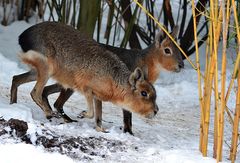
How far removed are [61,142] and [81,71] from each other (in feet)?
4.37

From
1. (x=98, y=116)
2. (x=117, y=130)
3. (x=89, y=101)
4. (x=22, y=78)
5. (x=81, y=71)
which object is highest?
(x=81, y=71)

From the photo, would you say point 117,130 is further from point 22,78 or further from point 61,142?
point 61,142

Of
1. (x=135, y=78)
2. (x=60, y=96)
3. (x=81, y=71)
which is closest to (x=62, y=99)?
(x=60, y=96)

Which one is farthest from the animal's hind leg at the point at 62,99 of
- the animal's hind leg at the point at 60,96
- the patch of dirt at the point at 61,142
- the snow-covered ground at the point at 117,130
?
the patch of dirt at the point at 61,142

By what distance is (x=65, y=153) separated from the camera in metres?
4.63

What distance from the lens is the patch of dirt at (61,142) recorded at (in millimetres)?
4652

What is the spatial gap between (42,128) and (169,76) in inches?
180

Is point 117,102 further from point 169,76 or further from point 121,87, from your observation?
point 169,76

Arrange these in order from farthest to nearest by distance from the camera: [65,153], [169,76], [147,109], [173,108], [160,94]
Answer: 1. [169,76]
2. [160,94]
3. [173,108]
4. [147,109]
5. [65,153]

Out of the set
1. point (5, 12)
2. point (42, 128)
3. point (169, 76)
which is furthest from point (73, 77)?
point (5, 12)

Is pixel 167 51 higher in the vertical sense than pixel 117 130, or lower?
higher

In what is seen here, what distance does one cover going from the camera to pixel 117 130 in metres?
5.95

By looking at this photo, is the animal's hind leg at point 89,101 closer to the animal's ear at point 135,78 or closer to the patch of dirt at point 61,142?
the animal's ear at point 135,78

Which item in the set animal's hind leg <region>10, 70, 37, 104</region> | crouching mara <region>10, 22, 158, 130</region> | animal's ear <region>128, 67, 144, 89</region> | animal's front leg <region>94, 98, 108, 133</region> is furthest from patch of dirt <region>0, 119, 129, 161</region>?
animal's hind leg <region>10, 70, 37, 104</region>
